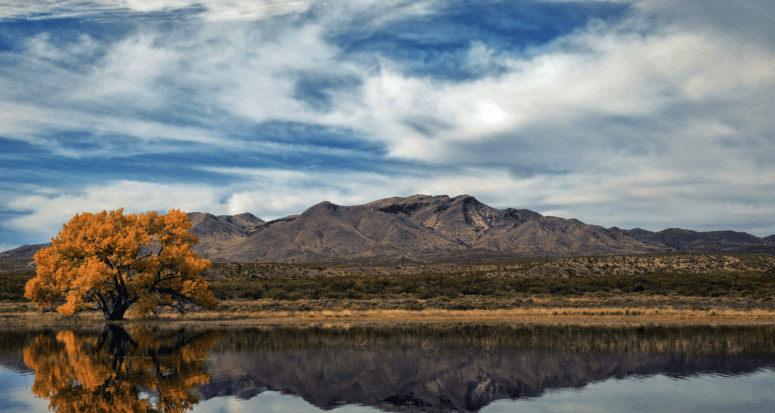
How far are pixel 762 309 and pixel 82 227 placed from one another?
158 ft

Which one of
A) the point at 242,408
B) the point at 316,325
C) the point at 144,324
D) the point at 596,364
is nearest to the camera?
the point at 242,408

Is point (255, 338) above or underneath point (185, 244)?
underneath

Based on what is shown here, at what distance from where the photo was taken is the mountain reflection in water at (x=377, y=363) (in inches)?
582

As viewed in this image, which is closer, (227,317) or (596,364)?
(596,364)

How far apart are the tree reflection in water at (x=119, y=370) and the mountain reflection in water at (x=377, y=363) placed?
44 millimetres

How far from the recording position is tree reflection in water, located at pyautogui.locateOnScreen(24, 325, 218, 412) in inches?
544

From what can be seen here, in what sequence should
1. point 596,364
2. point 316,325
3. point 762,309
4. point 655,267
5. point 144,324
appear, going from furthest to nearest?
point 655,267
point 762,309
point 144,324
point 316,325
point 596,364

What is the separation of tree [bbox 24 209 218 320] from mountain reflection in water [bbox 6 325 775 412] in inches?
361

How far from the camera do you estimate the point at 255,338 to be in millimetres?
27500

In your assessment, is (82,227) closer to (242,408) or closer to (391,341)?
(391,341)

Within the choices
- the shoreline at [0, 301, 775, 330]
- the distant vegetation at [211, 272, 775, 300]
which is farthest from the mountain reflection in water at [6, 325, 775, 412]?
the distant vegetation at [211, 272, 775, 300]

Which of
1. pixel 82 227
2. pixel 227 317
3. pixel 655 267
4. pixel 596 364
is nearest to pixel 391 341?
pixel 596 364

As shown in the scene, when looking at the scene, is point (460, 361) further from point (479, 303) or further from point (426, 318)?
point (479, 303)

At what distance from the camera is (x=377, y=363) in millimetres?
19531
